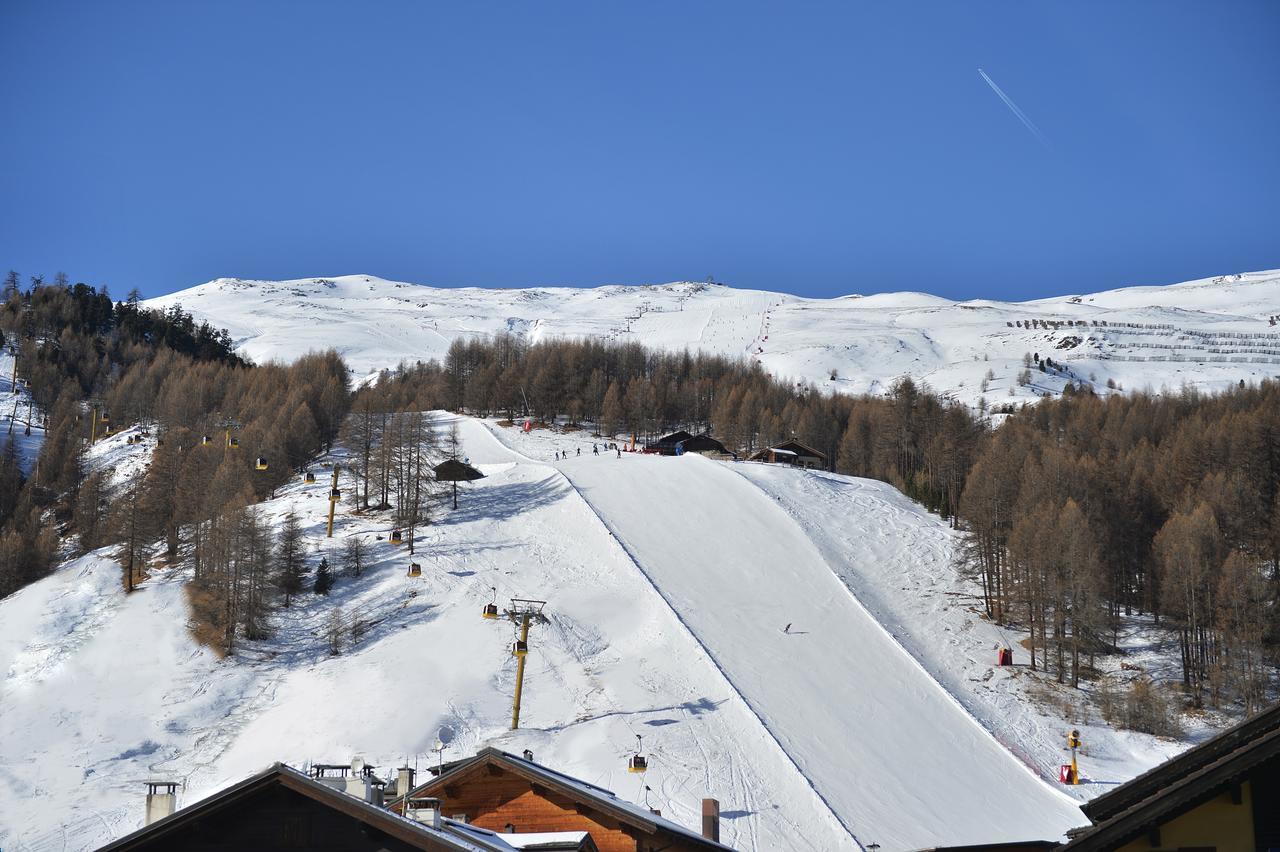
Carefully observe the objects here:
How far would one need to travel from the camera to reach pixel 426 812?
1517 centimetres

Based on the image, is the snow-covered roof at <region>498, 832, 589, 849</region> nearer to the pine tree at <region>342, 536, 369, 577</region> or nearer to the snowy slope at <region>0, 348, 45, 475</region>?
the pine tree at <region>342, 536, 369, 577</region>

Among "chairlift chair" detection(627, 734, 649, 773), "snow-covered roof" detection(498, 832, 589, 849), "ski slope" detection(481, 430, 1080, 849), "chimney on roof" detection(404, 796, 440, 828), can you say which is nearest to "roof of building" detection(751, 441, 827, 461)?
"ski slope" detection(481, 430, 1080, 849)

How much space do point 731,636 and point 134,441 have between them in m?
70.3

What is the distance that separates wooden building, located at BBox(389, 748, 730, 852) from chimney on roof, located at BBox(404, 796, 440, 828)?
3.28 metres

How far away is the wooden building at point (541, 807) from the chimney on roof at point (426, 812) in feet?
10.8

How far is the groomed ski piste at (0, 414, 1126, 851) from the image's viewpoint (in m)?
37.2

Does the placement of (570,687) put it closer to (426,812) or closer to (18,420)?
(426,812)

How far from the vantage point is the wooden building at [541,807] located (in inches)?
799

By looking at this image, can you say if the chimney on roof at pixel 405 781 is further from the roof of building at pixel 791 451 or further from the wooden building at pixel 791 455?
the roof of building at pixel 791 451

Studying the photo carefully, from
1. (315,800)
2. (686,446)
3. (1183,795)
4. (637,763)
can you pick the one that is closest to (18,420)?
(686,446)

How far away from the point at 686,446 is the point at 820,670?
5027 cm

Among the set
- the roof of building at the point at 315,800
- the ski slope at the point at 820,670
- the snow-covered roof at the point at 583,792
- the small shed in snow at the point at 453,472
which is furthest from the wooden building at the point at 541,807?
the small shed in snow at the point at 453,472

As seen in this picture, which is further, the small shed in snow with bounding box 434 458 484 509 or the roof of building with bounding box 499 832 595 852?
the small shed in snow with bounding box 434 458 484 509

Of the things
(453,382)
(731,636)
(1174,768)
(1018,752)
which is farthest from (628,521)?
(453,382)
